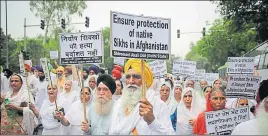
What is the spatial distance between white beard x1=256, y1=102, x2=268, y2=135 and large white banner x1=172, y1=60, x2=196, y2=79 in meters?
7.03

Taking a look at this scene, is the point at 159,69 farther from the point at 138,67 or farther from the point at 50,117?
the point at 138,67

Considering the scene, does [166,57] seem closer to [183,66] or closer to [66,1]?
[183,66]

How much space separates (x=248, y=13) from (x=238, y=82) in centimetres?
1749

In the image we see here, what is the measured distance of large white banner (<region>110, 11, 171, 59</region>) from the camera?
4.60m

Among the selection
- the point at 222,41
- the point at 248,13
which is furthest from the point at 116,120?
the point at 222,41

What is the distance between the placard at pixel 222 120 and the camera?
5.14m

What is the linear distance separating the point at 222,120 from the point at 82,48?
218 centimetres

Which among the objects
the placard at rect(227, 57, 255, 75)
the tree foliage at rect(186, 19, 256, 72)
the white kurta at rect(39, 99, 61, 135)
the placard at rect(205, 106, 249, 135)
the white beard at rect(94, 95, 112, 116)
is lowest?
the white kurta at rect(39, 99, 61, 135)

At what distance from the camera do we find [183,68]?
1135 centimetres

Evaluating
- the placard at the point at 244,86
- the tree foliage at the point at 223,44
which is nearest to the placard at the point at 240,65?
the placard at the point at 244,86

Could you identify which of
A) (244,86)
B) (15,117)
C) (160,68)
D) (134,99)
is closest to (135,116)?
(134,99)

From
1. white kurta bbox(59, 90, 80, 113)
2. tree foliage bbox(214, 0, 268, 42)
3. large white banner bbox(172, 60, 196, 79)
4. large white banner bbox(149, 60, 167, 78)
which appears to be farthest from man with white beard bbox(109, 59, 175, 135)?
tree foliage bbox(214, 0, 268, 42)

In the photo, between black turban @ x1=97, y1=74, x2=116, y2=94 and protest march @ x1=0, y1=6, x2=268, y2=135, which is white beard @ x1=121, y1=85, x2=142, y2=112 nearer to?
protest march @ x1=0, y1=6, x2=268, y2=135

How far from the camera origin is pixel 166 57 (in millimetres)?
4902
